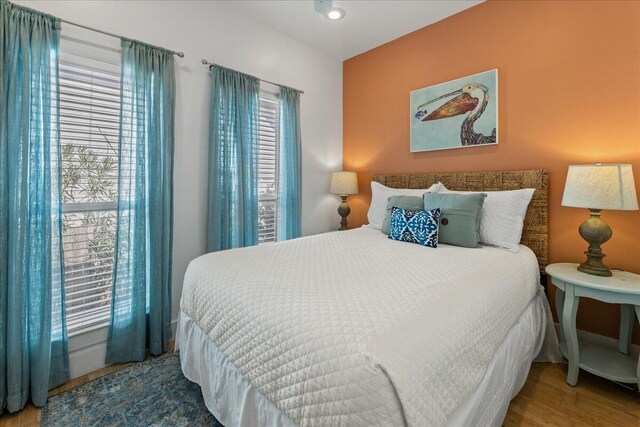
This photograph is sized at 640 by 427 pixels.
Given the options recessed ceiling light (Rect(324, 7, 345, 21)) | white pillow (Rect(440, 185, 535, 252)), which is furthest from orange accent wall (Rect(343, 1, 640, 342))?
recessed ceiling light (Rect(324, 7, 345, 21))

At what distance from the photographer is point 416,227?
221 centimetres

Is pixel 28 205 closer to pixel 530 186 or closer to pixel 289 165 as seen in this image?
pixel 289 165

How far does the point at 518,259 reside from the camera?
1907 mm

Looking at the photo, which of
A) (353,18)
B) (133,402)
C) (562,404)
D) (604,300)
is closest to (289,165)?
(353,18)

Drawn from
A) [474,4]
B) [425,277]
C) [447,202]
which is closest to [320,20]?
[474,4]

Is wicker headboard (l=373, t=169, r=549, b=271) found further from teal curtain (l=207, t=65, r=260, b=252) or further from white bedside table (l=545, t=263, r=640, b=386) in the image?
teal curtain (l=207, t=65, r=260, b=252)

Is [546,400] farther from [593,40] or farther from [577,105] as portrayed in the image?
[593,40]

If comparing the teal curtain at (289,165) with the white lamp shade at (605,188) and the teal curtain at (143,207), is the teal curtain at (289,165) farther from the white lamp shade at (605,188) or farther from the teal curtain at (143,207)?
the white lamp shade at (605,188)

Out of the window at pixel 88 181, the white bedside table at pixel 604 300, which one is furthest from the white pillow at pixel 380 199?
the window at pixel 88 181

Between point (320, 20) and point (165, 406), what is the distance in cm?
328

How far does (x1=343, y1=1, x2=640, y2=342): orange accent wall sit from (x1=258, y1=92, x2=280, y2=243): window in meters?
1.37

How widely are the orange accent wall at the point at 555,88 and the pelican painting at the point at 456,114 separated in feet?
0.24

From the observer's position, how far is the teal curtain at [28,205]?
1.60 metres

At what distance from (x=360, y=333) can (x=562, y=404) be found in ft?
5.34
